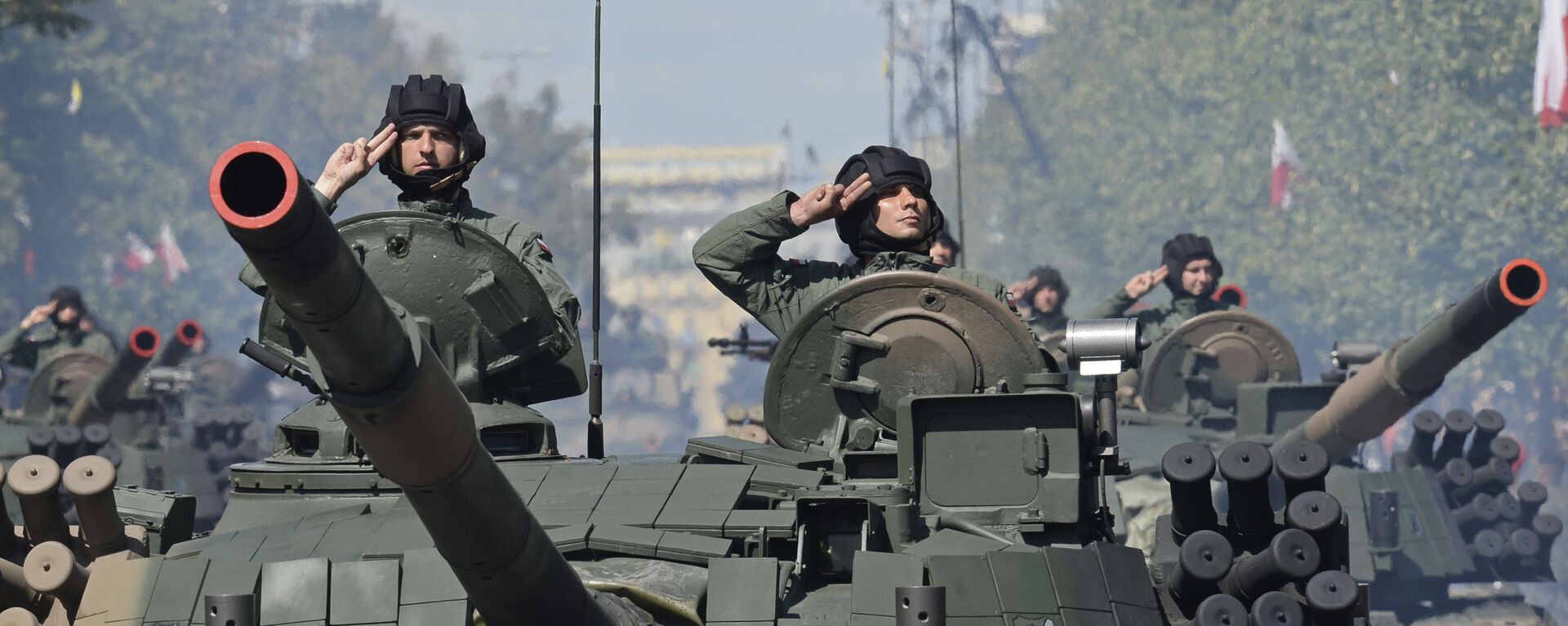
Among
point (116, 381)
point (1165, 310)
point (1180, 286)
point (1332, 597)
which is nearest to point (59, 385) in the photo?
point (116, 381)

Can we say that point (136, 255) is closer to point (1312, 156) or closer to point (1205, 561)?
point (1312, 156)

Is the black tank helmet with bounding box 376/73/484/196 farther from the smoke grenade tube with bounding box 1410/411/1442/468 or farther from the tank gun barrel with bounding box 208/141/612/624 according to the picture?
the smoke grenade tube with bounding box 1410/411/1442/468

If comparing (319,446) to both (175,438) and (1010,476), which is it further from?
(175,438)

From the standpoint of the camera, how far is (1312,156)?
63.8m

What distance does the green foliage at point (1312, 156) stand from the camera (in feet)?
177

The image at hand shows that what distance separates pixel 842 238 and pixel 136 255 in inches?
2324

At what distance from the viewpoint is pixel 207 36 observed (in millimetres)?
77875

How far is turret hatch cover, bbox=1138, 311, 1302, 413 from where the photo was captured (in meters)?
26.9

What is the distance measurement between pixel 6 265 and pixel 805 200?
58024 mm

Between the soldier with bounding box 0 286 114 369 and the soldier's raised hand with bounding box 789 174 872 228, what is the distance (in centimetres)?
2050

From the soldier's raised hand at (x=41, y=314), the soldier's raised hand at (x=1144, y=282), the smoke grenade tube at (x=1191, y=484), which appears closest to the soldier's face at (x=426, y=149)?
the smoke grenade tube at (x=1191, y=484)

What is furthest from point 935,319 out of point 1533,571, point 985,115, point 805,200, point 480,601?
point 985,115

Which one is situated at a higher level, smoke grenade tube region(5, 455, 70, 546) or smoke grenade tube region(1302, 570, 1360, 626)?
smoke grenade tube region(5, 455, 70, 546)

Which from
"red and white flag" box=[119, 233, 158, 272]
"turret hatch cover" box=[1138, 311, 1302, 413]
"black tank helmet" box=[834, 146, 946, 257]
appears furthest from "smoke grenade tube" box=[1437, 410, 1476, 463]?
"red and white flag" box=[119, 233, 158, 272]
